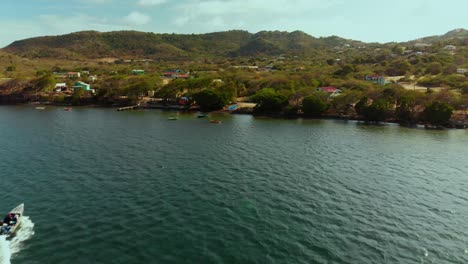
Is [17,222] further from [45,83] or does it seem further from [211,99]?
[45,83]

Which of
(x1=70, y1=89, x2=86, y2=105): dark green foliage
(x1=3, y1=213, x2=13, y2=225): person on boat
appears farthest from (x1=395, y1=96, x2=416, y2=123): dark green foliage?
(x1=70, y1=89, x2=86, y2=105): dark green foliage

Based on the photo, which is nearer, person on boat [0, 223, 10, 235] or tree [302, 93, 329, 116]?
person on boat [0, 223, 10, 235]

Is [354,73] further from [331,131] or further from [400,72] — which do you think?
[331,131]

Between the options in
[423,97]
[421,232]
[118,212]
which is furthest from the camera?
[423,97]

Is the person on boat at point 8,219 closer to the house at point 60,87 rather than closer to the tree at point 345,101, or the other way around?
the tree at point 345,101

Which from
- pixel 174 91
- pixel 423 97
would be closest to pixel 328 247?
pixel 423 97

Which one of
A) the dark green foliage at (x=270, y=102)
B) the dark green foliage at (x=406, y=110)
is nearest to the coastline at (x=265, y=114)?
the dark green foliage at (x=270, y=102)

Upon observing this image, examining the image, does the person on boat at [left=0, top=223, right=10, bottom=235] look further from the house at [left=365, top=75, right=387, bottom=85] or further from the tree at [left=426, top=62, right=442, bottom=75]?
the tree at [left=426, top=62, right=442, bottom=75]
